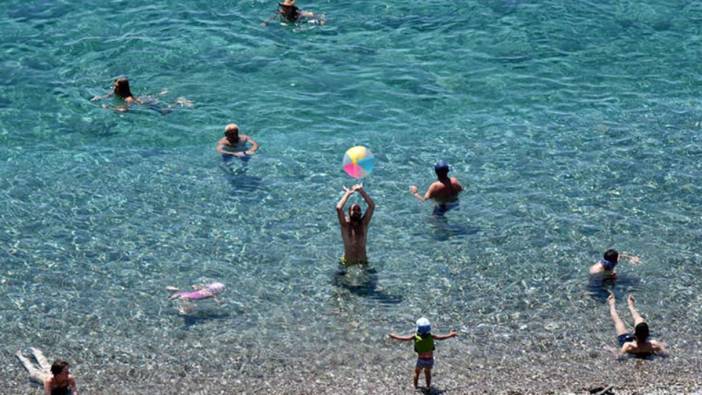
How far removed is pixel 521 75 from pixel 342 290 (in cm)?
942

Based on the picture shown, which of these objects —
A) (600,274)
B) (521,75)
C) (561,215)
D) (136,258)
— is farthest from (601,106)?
(136,258)

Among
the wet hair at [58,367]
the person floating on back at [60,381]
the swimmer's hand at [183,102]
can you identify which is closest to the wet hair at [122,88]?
the swimmer's hand at [183,102]

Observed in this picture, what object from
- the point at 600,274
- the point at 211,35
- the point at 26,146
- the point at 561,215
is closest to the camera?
the point at 600,274

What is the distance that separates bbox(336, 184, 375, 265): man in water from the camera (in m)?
18.4

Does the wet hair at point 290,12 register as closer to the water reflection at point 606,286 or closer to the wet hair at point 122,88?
the wet hair at point 122,88

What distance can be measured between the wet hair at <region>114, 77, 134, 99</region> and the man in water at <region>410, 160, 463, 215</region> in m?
7.51

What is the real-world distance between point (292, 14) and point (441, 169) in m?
8.72

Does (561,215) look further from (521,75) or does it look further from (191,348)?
(191,348)

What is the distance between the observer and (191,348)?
55.2 feet

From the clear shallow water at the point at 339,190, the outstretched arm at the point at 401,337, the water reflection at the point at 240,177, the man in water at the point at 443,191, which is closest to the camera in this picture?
the outstretched arm at the point at 401,337

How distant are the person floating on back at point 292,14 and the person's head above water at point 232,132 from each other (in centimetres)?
601

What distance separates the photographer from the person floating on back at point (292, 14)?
27.3 meters

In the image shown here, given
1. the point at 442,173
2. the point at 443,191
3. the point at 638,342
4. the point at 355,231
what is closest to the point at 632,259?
the point at 638,342

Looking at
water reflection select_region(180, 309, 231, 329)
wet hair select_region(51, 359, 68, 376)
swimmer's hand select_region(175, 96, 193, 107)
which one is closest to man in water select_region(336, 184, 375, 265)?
water reflection select_region(180, 309, 231, 329)
